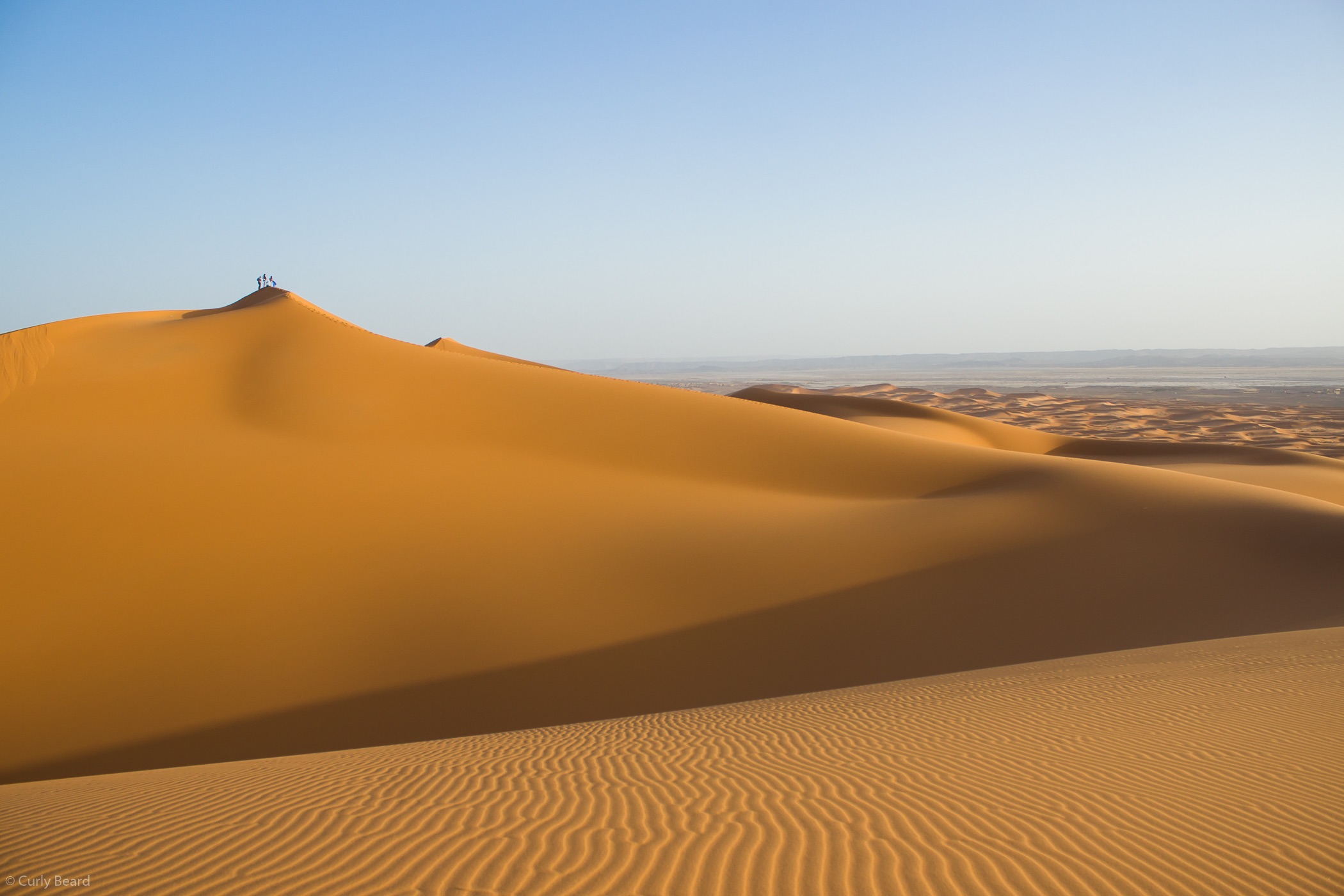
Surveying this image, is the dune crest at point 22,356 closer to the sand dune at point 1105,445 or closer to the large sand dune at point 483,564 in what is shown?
the large sand dune at point 483,564

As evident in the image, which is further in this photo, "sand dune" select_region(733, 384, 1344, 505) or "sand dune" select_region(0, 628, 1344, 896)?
"sand dune" select_region(733, 384, 1344, 505)

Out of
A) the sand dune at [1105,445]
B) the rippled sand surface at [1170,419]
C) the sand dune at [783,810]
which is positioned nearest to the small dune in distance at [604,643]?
the sand dune at [783,810]

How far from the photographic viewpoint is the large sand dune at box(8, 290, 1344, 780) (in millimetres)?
9211

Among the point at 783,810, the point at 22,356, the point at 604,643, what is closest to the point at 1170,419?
the point at 604,643

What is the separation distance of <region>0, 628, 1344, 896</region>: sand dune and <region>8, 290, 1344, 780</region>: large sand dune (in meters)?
2.46

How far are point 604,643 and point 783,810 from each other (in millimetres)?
6052

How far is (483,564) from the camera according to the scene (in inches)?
464

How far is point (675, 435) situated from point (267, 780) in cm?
1421

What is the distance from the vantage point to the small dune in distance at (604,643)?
4145 millimetres

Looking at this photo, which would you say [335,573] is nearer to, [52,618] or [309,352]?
[52,618]

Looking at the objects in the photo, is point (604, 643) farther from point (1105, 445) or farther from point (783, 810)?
point (1105, 445)

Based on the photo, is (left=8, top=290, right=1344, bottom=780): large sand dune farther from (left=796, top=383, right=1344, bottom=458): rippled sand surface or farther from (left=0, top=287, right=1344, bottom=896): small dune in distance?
(left=796, top=383, right=1344, bottom=458): rippled sand surface

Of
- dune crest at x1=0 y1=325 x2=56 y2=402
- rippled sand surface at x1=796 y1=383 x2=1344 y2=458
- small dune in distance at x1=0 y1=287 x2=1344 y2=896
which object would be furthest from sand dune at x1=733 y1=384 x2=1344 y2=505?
dune crest at x1=0 y1=325 x2=56 y2=402

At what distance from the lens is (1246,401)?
63500mm
